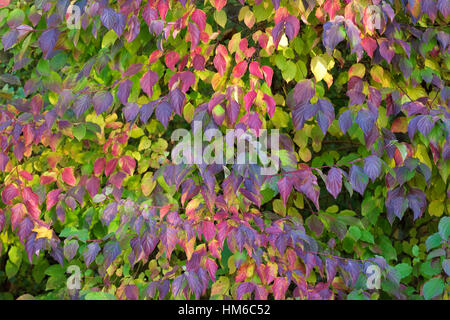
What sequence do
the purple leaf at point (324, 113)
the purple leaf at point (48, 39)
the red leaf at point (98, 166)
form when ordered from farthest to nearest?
the red leaf at point (98, 166), the purple leaf at point (48, 39), the purple leaf at point (324, 113)

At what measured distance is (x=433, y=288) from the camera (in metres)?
2.13

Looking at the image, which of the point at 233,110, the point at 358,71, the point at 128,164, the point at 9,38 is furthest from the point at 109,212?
the point at 358,71

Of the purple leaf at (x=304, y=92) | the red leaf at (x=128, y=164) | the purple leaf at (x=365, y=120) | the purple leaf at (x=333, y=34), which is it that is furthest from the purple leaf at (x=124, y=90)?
the purple leaf at (x=365, y=120)

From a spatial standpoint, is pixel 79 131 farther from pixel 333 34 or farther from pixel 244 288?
pixel 333 34

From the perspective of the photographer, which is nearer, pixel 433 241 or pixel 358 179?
pixel 358 179

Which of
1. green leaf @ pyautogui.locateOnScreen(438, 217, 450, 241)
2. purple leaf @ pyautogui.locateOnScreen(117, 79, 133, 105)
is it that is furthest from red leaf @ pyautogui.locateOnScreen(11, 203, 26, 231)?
green leaf @ pyautogui.locateOnScreen(438, 217, 450, 241)

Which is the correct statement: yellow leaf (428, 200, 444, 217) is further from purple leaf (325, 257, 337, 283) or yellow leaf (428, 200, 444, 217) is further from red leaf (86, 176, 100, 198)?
red leaf (86, 176, 100, 198)

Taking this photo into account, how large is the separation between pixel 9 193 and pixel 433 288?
5.55 ft

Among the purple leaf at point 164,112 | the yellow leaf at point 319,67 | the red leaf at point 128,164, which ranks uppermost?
the yellow leaf at point 319,67

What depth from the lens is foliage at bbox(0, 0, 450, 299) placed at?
6.46 ft

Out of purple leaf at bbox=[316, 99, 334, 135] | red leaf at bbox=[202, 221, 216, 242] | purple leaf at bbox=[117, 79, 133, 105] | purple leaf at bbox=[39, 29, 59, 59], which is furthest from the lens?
purple leaf at bbox=[39, 29, 59, 59]

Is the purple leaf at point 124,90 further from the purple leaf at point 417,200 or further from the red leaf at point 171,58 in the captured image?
the purple leaf at point 417,200

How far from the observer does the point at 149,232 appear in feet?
6.50

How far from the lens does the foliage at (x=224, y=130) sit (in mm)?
1969
